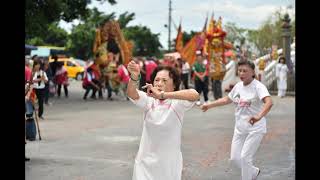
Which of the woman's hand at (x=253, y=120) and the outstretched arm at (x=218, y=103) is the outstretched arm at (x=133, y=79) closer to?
the outstretched arm at (x=218, y=103)

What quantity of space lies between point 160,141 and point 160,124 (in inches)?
5.6

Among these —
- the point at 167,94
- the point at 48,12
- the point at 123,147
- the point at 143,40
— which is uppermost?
the point at 143,40

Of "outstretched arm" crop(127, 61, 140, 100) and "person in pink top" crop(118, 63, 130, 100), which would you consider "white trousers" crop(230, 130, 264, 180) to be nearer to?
"outstretched arm" crop(127, 61, 140, 100)

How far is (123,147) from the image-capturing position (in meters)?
9.94

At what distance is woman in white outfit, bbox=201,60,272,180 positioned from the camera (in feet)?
21.5

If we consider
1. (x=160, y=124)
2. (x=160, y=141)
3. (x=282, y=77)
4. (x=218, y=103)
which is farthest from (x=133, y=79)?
(x=282, y=77)

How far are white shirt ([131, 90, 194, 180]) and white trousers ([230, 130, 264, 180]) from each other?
1795 millimetres

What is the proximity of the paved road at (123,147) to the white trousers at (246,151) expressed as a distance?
28.7 inches

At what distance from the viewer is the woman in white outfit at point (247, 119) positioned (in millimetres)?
6562

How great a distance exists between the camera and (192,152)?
9383 millimetres

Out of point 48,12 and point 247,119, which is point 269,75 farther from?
point 247,119

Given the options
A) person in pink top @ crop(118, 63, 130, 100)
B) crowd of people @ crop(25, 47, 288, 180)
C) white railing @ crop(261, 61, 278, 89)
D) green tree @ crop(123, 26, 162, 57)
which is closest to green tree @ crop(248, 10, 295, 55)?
green tree @ crop(123, 26, 162, 57)
